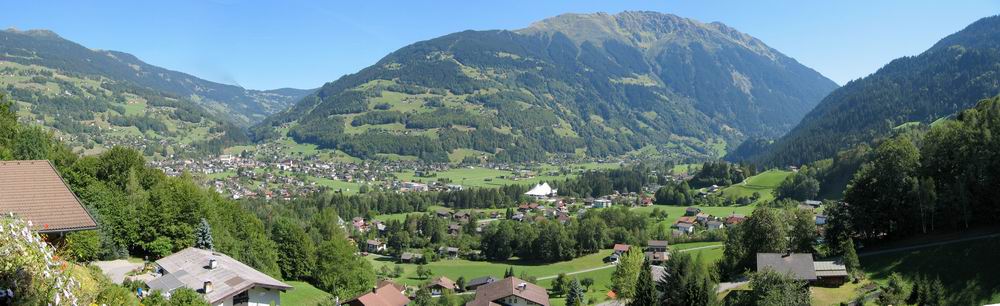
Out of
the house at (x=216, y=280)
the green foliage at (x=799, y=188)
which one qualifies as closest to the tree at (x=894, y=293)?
the house at (x=216, y=280)

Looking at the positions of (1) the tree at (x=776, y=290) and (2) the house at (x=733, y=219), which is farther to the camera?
(2) the house at (x=733, y=219)

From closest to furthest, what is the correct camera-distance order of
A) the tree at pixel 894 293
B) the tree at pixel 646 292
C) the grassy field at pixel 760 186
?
the tree at pixel 894 293 < the tree at pixel 646 292 < the grassy field at pixel 760 186

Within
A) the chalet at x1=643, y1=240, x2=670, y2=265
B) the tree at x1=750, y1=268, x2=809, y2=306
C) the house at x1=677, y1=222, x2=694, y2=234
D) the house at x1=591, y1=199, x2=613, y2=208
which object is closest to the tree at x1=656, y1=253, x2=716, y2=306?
the tree at x1=750, y1=268, x2=809, y2=306

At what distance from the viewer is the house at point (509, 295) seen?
54.2 m

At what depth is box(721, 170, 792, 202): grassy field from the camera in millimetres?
130262

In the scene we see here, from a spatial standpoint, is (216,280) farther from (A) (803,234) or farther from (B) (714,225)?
(B) (714,225)

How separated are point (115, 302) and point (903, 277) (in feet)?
131

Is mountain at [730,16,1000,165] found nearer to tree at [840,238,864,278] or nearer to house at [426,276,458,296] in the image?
house at [426,276,458,296]

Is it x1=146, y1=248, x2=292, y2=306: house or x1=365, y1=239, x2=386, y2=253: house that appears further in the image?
x1=365, y1=239, x2=386, y2=253: house

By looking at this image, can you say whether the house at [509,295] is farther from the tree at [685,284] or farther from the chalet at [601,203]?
the chalet at [601,203]

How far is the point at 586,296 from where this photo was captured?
6262 centimetres

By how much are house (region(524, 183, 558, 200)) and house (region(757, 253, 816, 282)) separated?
11273 cm

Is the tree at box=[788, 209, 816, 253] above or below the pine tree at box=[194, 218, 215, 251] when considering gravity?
below

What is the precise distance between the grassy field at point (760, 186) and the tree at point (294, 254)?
103m
